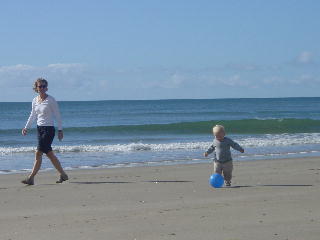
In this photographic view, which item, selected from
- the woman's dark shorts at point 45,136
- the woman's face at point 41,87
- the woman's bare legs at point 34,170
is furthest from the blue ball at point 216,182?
the woman's face at point 41,87

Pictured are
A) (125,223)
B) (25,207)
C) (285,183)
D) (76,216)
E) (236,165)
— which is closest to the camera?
(125,223)

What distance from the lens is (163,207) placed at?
7109mm

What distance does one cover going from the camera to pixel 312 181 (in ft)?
30.6

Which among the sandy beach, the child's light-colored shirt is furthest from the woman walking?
the child's light-colored shirt

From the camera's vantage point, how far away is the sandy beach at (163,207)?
5777 millimetres

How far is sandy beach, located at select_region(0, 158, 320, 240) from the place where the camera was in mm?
5777

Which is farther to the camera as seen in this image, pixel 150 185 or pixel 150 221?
pixel 150 185

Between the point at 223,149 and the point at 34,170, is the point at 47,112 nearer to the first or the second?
the point at 34,170

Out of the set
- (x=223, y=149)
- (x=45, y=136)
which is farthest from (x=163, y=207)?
(x=45, y=136)

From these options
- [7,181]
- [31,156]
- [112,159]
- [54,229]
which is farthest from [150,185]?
[31,156]

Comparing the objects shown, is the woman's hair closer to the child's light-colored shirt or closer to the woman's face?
the woman's face

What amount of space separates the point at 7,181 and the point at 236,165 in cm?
414

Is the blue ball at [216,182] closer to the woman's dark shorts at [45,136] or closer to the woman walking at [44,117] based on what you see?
the woman walking at [44,117]

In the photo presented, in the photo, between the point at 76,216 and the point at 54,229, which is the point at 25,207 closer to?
the point at 76,216
